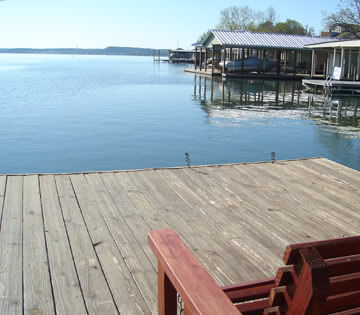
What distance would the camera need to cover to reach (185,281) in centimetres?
118

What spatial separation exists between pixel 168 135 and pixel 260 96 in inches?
459

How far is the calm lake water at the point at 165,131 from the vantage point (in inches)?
400

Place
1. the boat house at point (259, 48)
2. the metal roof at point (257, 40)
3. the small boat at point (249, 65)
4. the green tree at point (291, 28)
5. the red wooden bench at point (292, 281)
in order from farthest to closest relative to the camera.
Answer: the green tree at point (291, 28)
the small boat at point (249, 65)
the boat house at point (259, 48)
the metal roof at point (257, 40)
the red wooden bench at point (292, 281)

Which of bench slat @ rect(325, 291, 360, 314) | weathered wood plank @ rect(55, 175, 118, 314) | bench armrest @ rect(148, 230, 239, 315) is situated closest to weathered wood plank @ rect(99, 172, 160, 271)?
weathered wood plank @ rect(55, 175, 118, 314)

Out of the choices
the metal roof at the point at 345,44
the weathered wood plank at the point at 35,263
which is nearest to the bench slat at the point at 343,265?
the weathered wood plank at the point at 35,263

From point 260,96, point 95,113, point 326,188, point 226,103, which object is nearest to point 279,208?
point 326,188

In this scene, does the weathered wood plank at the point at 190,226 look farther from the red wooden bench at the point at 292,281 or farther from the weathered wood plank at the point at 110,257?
the red wooden bench at the point at 292,281

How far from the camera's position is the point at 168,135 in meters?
12.7

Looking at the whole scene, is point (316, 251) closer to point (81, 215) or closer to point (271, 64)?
point (81, 215)

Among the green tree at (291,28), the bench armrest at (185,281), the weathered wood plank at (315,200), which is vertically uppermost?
the green tree at (291,28)

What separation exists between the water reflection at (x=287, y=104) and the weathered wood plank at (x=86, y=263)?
11.5 metres

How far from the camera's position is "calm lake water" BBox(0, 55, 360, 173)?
10156 mm

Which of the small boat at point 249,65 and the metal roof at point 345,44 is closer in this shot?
the metal roof at point 345,44

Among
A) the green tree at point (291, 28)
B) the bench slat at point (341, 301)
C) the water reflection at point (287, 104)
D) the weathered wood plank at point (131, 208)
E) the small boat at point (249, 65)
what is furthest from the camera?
the green tree at point (291, 28)
